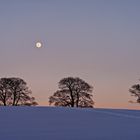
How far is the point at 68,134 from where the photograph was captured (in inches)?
262

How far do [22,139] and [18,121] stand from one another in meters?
2.20

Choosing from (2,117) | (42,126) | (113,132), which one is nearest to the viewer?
(113,132)

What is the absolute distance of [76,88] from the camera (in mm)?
45094


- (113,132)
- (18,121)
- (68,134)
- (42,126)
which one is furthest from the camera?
(18,121)

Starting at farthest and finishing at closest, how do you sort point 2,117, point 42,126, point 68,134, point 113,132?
point 2,117 → point 42,126 → point 113,132 → point 68,134

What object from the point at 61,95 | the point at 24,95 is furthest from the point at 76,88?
the point at 24,95

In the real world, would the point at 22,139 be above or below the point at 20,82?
below

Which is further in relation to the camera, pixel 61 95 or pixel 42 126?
pixel 61 95

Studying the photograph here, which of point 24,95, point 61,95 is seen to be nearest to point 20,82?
point 24,95

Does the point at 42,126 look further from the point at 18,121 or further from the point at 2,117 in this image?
the point at 2,117

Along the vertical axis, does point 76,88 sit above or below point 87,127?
above

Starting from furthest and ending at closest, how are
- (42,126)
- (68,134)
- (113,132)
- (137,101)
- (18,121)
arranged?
1. (137,101)
2. (18,121)
3. (42,126)
4. (113,132)
5. (68,134)

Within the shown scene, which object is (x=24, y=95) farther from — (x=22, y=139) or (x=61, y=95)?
(x=22, y=139)

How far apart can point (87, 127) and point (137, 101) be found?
3629 cm
